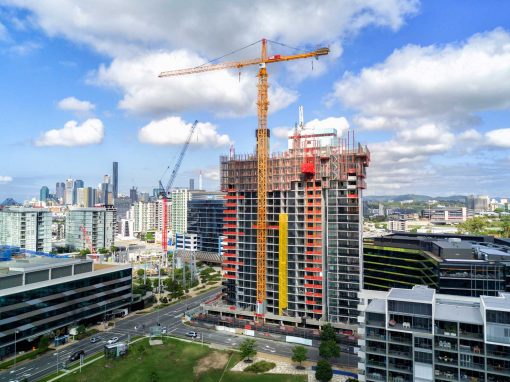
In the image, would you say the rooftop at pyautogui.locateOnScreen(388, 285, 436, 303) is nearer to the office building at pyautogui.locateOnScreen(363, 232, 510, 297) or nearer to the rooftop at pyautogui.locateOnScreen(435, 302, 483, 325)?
the rooftop at pyautogui.locateOnScreen(435, 302, 483, 325)

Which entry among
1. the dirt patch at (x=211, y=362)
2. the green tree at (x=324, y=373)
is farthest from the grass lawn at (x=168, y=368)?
the green tree at (x=324, y=373)

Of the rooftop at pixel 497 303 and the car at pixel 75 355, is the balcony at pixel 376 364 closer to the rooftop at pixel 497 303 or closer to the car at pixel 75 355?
the rooftop at pixel 497 303

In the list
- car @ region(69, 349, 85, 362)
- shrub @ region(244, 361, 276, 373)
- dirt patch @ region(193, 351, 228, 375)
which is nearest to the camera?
shrub @ region(244, 361, 276, 373)

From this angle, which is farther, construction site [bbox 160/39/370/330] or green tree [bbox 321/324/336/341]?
construction site [bbox 160/39/370/330]

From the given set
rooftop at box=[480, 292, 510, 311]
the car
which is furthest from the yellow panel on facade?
rooftop at box=[480, 292, 510, 311]

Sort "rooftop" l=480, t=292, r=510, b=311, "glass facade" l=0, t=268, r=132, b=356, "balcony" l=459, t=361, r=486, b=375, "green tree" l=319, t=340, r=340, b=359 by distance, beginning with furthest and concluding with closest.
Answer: "glass facade" l=0, t=268, r=132, b=356 < "green tree" l=319, t=340, r=340, b=359 < "balcony" l=459, t=361, r=486, b=375 < "rooftop" l=480, t=292, r=510, b=311

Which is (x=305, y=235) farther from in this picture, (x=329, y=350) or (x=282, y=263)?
(x=329, y=350)

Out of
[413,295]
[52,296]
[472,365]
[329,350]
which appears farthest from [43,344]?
[472,365]

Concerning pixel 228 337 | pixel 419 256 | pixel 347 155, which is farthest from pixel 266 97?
pixel 228 337
